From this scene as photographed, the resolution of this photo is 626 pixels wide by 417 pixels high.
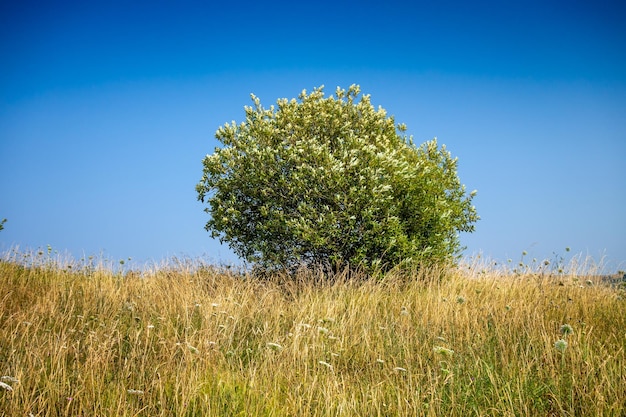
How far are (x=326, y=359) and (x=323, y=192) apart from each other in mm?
6381

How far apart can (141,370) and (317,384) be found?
2.13 m

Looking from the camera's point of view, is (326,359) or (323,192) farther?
(323,192)

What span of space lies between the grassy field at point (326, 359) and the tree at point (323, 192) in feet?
4.81

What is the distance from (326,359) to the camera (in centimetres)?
691

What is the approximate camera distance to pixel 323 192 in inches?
504

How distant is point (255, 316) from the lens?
32.1 feet

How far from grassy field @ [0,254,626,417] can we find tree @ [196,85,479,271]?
147 cm

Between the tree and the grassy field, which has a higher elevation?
the tree

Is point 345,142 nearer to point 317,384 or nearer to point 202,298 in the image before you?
point 202,298

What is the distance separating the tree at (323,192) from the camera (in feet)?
41.5

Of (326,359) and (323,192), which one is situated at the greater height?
(323,192)

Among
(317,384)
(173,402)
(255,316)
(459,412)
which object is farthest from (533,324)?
(173,402)

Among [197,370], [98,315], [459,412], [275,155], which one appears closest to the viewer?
[459,412]

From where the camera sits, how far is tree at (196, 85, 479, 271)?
41.5 ft
